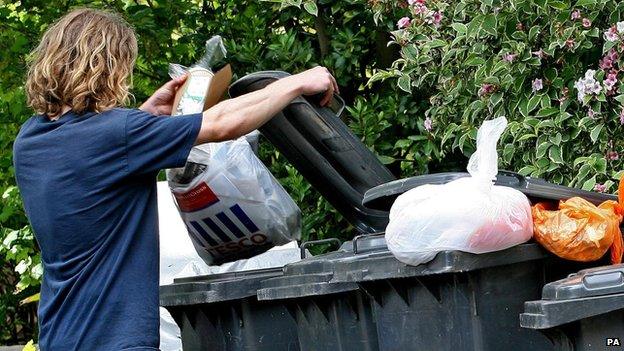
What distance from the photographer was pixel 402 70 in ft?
19.5

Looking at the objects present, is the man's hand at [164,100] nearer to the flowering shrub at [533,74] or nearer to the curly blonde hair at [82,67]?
the curly blonde hair at [82,67]

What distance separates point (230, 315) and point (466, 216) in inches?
58.7

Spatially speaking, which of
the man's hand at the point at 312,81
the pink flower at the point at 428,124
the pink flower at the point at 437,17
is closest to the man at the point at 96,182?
the man's hand at the point at 312,81

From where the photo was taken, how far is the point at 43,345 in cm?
372

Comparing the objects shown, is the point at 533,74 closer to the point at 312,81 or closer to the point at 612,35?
the point at 612,35

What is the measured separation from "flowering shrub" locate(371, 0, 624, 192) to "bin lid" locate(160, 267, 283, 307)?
1319 millimetres

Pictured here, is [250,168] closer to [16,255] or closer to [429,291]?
[429,291]

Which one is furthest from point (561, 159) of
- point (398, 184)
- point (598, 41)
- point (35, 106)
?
point (35, 106)

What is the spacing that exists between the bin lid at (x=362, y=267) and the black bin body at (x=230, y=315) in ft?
0.54

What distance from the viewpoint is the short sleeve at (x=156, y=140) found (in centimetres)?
359

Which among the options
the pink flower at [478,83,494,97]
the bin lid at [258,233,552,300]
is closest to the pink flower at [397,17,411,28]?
the pink flower at [478,83,494,97]

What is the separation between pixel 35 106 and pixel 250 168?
121 centimetres

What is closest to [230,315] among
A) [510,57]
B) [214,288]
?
[214,288]

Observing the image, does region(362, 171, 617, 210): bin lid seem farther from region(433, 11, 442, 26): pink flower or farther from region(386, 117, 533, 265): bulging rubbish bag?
region(433, 11, 442, 26): pink flower
